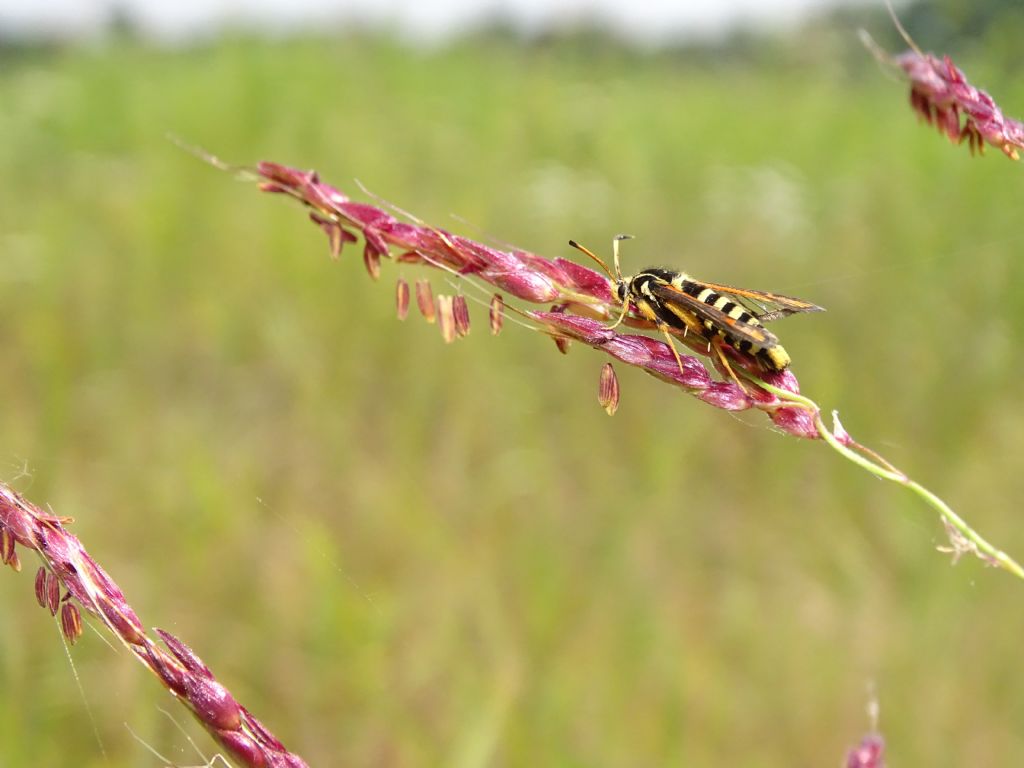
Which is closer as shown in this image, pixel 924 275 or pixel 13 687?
pixel 13 687

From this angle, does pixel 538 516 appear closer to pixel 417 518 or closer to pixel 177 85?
pixel 417 518

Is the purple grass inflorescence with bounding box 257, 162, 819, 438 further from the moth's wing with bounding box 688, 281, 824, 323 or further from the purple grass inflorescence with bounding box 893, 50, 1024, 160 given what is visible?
the purple grass inflorescence with bounding box 893, 50, 1024, 160

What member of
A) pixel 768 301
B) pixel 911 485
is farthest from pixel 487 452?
pixel 911 485

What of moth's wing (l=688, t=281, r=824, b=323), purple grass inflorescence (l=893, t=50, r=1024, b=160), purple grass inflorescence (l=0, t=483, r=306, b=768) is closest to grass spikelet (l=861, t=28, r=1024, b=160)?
purple grass inflorescence (l=893, t=50, r=1024, b=160)

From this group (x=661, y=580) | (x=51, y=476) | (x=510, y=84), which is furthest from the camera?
(x=510, y=84)

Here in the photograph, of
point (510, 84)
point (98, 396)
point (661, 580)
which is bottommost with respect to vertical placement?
point (98, 396)

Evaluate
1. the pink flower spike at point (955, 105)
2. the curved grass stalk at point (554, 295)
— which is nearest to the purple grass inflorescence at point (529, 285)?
the curved grass stalk at point (554, 295)

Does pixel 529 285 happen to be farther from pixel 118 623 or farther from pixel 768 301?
pixel 118 623

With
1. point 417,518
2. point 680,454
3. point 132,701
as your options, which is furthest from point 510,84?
point 132,701

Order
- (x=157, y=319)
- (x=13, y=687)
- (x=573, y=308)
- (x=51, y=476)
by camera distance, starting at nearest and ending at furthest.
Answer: (x=573, y=308), (x=13, y=687), (x=51, y=476), (x=157, y=319)
